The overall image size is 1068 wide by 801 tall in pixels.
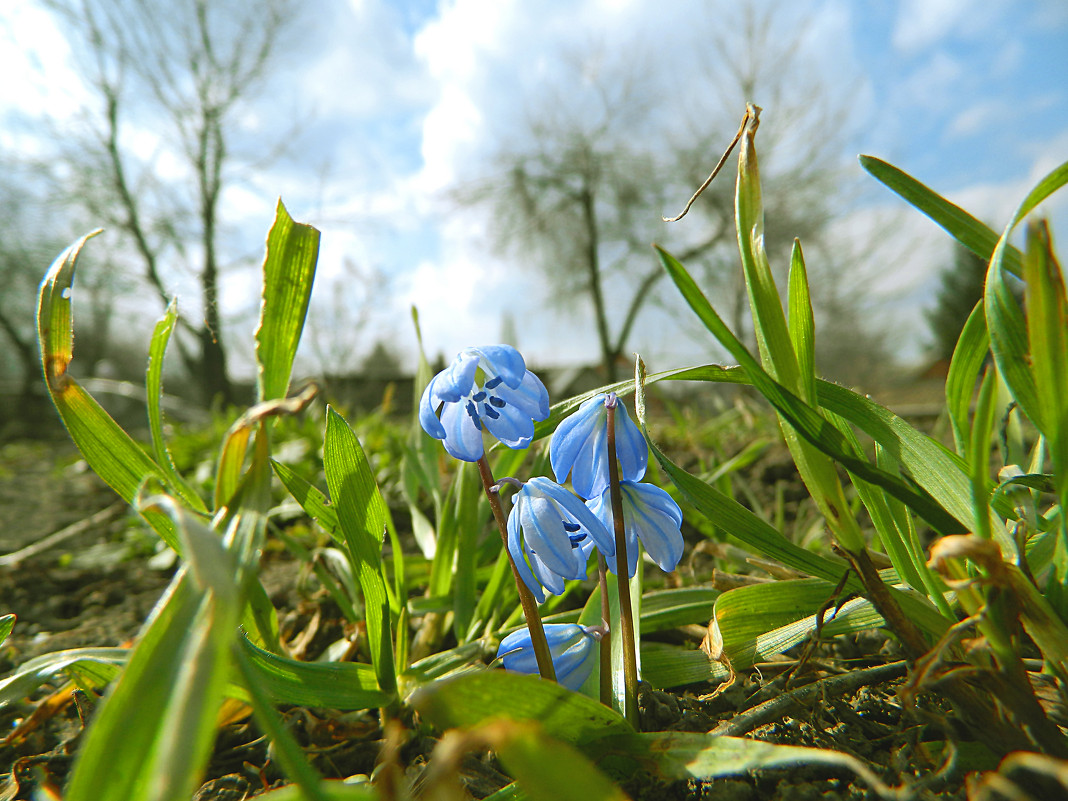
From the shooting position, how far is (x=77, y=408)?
80 centimetres

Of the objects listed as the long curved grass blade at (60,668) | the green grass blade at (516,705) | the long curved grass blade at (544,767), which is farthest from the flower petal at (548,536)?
the long curved grass blade at (60,668)

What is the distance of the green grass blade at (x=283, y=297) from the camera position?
743 millimetres

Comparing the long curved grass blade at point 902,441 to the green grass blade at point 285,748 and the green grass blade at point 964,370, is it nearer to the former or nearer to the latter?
the green grass blade at point 964,370

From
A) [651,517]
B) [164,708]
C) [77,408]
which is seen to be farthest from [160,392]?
[651,517]

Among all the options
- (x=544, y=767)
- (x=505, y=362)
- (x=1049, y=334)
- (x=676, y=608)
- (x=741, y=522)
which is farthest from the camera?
(x=676, y=608)

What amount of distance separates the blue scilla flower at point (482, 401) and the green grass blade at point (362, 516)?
0.16m

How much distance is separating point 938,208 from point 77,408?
112 centimetres

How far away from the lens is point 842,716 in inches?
29.1

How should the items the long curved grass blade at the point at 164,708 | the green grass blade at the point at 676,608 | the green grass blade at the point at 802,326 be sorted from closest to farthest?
the long curved grass blade at the point at 164,708, the green grass blade at the point at 802,326, the green grass blade at the point at 676,608

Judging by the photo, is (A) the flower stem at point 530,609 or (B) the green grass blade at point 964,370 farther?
(B) the green grass blade at point 964,370

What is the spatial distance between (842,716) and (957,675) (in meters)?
0.24


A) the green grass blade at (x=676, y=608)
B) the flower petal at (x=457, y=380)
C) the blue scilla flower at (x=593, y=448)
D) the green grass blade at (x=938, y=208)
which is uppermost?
the green grass blade at (x=938, y=208)

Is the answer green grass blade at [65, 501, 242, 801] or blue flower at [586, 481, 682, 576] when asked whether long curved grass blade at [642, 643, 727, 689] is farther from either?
green grass blade at [65, 501, 242, 801]

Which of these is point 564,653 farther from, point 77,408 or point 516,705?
point 77,408
